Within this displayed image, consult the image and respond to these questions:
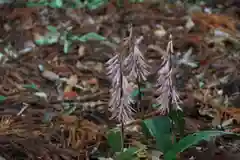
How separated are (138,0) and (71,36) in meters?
0.71

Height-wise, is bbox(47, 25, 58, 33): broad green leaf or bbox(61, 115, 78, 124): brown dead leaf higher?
bbox(47, 25, 58, 33): broad green leaf

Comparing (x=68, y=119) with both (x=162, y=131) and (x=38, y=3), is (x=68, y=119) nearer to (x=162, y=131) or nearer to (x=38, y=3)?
(x=162, y=131)

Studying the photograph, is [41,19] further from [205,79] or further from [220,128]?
[220,128]

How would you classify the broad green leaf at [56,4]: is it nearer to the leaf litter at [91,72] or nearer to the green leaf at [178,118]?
the leaf litter at [91,72]

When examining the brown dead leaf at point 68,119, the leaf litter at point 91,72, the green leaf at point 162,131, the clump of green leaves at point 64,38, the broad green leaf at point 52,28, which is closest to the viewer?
the green leaf at point 162,131

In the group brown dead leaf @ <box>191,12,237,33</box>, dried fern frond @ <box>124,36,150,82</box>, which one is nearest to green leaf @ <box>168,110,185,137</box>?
dried fern frond @ <box>124,36,150,82</box>

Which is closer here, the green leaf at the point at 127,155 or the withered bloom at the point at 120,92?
the withered bloom at the point at 120,92

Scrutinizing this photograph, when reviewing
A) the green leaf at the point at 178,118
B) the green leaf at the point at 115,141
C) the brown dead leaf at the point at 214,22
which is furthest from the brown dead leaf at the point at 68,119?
the brown dead leaf at the point at 214,22

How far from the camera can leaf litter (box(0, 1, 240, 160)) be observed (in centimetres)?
135

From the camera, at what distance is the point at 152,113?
1.52m

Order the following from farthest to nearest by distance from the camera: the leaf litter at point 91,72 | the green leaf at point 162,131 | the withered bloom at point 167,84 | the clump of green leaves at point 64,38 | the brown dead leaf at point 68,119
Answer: the clump of green leaves at point 64,38
the brown dead leaf at point 68,119
the leaf litter at point 91,72
the green leaf at point 162,131
the withered bloom at point 167,84

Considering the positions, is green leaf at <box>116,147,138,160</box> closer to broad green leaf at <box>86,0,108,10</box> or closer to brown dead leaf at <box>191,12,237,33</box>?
brown dead leaf at <box>191,12,237,33</box>

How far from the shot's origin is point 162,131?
3.93 ft

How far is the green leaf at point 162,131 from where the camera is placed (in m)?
1.17
